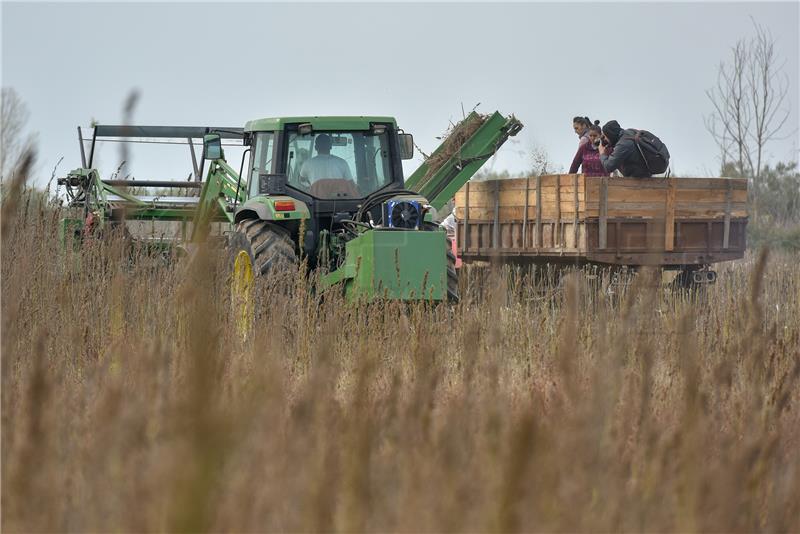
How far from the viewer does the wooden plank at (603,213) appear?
12195 mm

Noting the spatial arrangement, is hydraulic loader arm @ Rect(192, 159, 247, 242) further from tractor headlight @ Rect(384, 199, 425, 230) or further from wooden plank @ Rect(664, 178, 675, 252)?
wooden plank @ Rect(664, 178, 675, 252)

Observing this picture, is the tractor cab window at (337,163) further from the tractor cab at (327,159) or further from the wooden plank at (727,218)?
the wooden plank at (727,218)

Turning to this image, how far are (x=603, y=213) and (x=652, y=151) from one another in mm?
980

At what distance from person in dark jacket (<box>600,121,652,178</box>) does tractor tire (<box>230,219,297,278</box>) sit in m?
4.14

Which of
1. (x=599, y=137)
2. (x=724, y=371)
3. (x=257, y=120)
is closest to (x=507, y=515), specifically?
(x=724, y=371)

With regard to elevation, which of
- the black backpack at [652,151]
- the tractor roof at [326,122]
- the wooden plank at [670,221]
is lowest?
the wooden plank at [670,221]

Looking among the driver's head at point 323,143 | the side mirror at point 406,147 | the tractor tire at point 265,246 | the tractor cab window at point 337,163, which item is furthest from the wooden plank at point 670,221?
the tractor tire at point 265,246

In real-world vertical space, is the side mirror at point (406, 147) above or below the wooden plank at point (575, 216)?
above

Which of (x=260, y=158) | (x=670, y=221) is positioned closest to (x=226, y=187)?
(x=260, y=158)

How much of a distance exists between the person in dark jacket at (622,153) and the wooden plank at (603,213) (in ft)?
1.47

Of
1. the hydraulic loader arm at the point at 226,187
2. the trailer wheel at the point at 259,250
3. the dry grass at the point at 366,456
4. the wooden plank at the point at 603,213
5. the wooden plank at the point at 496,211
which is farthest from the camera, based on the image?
the wooden plank at the point at 496,211

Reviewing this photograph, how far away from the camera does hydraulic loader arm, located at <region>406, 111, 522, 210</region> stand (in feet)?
45.7

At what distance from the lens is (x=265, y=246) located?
9711 millimetres

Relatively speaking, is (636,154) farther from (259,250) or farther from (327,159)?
(259,250)
